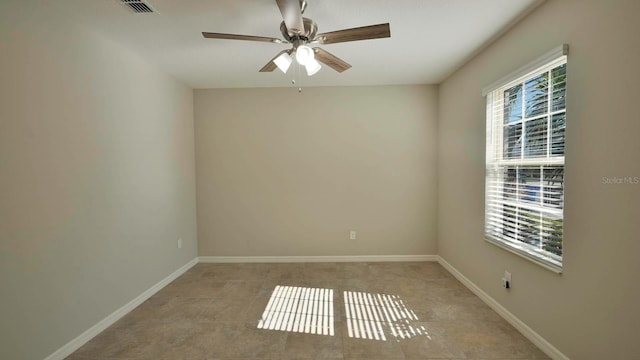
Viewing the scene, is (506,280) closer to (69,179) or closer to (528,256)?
(528,256)

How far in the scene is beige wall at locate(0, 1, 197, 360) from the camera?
159 cm

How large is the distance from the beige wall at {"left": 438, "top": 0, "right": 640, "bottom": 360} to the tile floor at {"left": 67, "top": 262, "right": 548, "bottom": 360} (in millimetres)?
407

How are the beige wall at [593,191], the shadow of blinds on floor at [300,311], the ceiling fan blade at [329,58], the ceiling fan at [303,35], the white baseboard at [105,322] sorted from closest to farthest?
the beige wall at [593,191]
the ceiling fan at [303,35]
the white baseboard at [105,322]
the ceiling fan blade at [329,58]
the shadow of blinds on floor at [300,311]

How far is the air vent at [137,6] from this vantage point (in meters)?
1.76

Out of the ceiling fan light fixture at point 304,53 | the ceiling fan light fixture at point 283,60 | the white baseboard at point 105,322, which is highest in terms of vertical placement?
the ceiling fan light fixture at point 283,60

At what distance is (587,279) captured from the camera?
153 cm

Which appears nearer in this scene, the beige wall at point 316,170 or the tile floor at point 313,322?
the tile floor at point 313,322

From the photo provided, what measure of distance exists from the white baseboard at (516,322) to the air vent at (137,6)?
3825 millimetres

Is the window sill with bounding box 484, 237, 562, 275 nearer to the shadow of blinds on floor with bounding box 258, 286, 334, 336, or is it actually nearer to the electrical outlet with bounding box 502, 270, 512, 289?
the electrical outlet with bounding box 502, 270, 512, 289

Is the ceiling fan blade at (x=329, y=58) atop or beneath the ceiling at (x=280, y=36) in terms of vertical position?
beneath

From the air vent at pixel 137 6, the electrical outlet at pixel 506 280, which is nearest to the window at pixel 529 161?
the electrical outlet at pixel 506 280

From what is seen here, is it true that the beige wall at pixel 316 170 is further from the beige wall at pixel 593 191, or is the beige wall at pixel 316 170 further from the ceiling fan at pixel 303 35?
the ceiling fan at pixel 303 35

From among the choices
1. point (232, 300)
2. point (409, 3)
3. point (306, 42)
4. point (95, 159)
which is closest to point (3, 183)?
point (95, 159)

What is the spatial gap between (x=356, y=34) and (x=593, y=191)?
1.77 m
